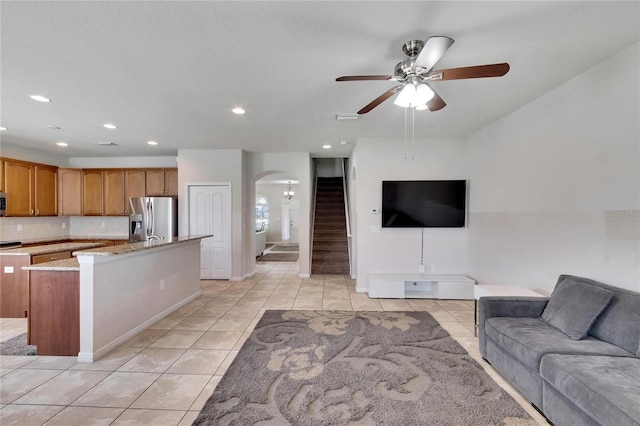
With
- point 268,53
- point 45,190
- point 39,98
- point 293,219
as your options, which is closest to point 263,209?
point 293,219

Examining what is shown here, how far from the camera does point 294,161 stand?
607 centimetres

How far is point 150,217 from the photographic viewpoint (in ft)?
18.9

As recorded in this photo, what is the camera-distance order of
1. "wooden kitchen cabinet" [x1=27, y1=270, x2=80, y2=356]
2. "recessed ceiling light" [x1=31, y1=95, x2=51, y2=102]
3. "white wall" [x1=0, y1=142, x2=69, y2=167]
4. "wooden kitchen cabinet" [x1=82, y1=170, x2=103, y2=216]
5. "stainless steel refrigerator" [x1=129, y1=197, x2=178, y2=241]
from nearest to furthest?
"wooden kitchen cabinet" [x1=27, y1=270, x2=80, y2=356]
"recessed ceiling light" [x1=31, y1=95, x2=51, y2=102]
"white wall" [x1=0, y1=142, x2=69, y2=167]
"stainless steel refrigerator" [x1=129, y1=197, x2=178, y2=241]
"wooden kitchen cabinet" [x1=82, y1=170, x2=103, y2=216]

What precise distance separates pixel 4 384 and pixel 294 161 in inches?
196

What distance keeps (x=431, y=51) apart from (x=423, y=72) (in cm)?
29

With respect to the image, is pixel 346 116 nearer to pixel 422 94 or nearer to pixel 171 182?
pixel 422 94

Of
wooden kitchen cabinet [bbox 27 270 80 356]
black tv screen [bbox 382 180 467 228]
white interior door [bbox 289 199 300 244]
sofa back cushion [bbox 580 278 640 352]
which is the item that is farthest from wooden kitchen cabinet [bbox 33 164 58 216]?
sofa back cushion [bbox 580 278 640 352]

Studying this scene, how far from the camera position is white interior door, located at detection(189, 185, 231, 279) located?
580 cm

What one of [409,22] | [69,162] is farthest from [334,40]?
[69,162]

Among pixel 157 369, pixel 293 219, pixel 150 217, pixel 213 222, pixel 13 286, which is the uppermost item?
pixel 150 217

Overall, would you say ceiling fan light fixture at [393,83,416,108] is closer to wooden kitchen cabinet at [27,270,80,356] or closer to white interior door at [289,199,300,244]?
wooden kitchen cabinet at [27,270,80,356]

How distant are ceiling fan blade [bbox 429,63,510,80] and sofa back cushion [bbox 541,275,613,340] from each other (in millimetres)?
1876

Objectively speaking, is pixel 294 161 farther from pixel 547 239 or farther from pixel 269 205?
pixel 269 205

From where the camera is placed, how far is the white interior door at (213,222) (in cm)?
580
